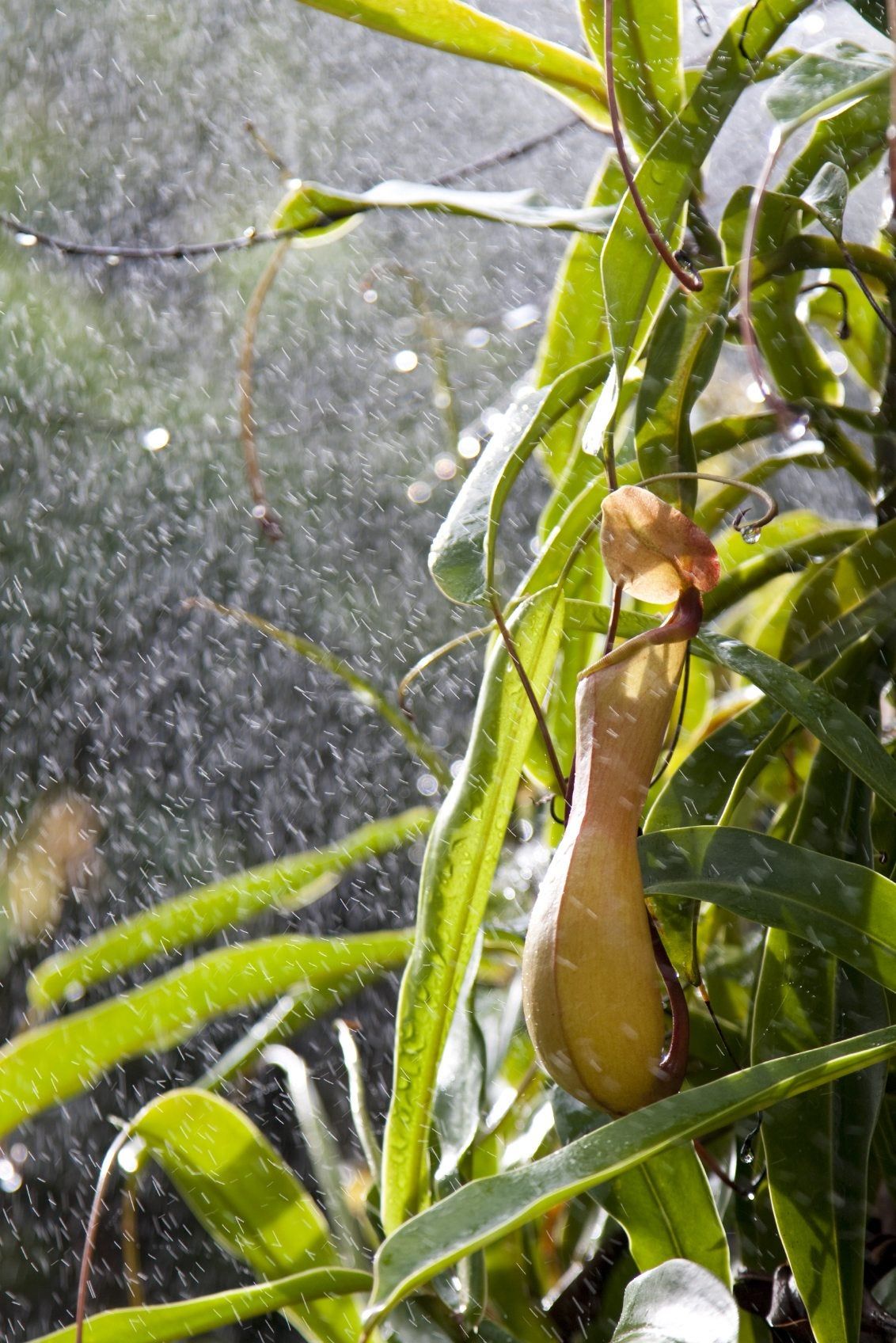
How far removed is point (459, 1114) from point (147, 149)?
1570 mm

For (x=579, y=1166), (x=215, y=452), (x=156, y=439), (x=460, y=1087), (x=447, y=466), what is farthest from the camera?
(x=215, y=452)

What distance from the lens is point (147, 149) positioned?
1.52 meters

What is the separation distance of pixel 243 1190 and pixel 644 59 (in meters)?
0.41

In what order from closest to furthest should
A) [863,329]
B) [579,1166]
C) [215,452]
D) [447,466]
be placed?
[579,1166]
[863,329]
[447,466]
[215,452]

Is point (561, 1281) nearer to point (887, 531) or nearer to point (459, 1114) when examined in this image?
point (459, 1114)

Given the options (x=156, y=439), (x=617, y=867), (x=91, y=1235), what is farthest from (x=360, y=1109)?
(x=156, y=439)

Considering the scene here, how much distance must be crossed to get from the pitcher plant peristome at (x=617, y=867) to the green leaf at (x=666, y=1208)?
Answer: 0.07 m

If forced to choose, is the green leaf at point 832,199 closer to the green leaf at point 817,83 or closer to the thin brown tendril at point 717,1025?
the green leaf at point 817,83

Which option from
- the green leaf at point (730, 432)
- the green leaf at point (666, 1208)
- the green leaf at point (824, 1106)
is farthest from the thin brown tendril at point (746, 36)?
the green leaf at point (666, 1208)

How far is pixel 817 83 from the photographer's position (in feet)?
1.03

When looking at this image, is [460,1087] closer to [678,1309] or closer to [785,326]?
[678,1309]

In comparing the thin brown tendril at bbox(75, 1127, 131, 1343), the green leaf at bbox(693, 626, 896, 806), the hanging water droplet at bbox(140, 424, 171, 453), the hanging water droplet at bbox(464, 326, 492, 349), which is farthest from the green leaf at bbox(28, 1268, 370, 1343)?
the hanging water droplet at bbox(464, 326, 492, 349)

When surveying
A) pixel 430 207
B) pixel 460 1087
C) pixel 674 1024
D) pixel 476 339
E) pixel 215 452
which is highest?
pixel 430 207

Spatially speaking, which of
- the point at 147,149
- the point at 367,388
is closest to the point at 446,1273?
the point at 367,388
